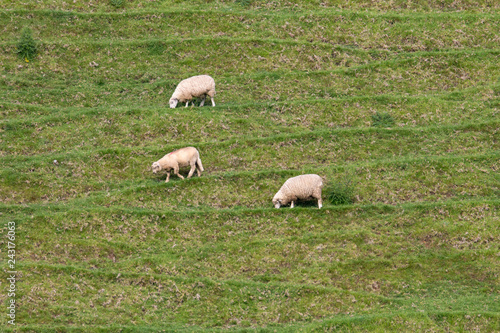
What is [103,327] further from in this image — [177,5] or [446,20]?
[446,20]

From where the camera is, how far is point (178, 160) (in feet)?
94.4

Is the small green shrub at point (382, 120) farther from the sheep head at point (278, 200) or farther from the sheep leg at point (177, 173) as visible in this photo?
the sheep leg at point (177, 173)

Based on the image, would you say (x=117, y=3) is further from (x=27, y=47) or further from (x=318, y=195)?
(x=318, y=195)

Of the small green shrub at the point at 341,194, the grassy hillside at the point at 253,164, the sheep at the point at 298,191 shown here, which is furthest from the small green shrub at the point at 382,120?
the sheep at the point at 298,191

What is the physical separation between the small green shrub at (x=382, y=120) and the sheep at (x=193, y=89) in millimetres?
8267

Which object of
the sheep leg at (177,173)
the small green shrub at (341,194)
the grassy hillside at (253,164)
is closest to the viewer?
the grassy hillside at (253,164)

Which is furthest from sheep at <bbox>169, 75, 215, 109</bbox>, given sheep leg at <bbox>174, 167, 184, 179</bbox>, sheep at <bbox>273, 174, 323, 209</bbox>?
sheep at <bbox>273, 174, 323, 209</bbox>

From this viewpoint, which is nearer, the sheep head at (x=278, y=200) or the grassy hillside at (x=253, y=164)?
the grassy hillside at (x=253, y=164)

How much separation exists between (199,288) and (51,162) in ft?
33.9

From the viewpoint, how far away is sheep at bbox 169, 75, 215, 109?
108ft

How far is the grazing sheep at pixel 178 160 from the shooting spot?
28625 millimetres

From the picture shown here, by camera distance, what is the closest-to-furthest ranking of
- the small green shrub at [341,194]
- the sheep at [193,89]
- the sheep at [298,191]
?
the sheep at [298,191] < the small green shrub at [341,194] < the sheep at [193,89]

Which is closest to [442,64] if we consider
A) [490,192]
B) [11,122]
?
[490,192]

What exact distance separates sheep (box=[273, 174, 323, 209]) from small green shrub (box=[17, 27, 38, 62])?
17730 millimetres
